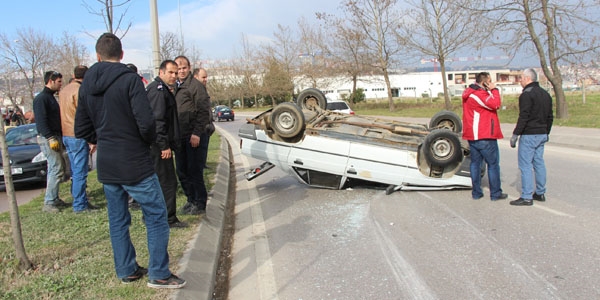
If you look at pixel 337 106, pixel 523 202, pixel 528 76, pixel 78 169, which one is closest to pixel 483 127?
pixel 528 76

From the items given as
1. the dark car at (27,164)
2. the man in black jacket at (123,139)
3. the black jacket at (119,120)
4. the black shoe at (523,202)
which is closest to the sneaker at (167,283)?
the man in black jacket at (123,139)

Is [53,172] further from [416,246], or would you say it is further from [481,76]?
[481,76]

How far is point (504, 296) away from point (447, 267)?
0.71 metres

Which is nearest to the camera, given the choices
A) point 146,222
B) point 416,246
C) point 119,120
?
point 119,120

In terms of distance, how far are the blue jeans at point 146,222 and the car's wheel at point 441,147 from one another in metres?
4.54

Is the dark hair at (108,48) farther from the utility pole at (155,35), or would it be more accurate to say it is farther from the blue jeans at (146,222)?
the utility pole at (155,35)

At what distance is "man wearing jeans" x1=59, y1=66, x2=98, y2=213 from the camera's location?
6.31 meters

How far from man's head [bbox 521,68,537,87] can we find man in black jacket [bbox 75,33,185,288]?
531 centimetres

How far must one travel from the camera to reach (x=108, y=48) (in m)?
3.50

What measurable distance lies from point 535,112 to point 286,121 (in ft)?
11.9

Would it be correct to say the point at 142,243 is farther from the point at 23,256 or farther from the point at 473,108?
the point at 473,108

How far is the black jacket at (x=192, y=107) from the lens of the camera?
599 cm

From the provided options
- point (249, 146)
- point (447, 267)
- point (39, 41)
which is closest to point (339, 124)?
point (249, 146)

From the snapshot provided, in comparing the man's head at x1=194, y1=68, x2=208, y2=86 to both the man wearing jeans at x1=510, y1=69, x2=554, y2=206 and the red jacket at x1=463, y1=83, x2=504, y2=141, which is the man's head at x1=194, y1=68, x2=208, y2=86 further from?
the man wearing jeans at x1=510, y1=69, x2=554, y2=206
